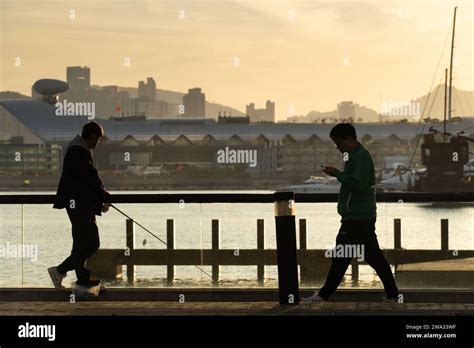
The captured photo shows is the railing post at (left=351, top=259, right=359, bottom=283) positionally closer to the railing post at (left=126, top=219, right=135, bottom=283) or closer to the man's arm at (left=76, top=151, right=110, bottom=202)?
the railing post at (left=126, top=219, right=135, bottom=283)

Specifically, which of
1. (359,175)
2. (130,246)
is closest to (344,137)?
(359,175)

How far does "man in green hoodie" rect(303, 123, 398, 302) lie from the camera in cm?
1233

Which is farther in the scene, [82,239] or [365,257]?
[82,239]

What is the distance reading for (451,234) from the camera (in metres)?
16.1

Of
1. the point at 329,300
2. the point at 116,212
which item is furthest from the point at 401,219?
the point at 116,212

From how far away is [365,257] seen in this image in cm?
1259

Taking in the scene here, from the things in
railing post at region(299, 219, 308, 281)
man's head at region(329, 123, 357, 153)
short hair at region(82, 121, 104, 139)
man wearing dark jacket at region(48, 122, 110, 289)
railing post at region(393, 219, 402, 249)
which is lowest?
railing post at region(299, 219, 308, 281)

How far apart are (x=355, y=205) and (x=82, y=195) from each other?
115 inches

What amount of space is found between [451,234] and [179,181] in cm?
17777

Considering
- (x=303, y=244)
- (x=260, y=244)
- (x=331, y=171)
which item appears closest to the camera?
(x=331, y=171)

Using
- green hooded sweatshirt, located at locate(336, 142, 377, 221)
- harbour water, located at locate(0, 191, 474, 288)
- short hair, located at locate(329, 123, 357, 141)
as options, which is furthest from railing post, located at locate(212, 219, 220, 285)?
short hair, located at locate(329, 123, 357, 141)

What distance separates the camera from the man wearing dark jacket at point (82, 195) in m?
13.2

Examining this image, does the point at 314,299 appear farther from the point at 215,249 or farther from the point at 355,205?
the point at 215,249

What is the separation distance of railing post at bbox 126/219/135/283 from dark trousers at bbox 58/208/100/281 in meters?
1.36
